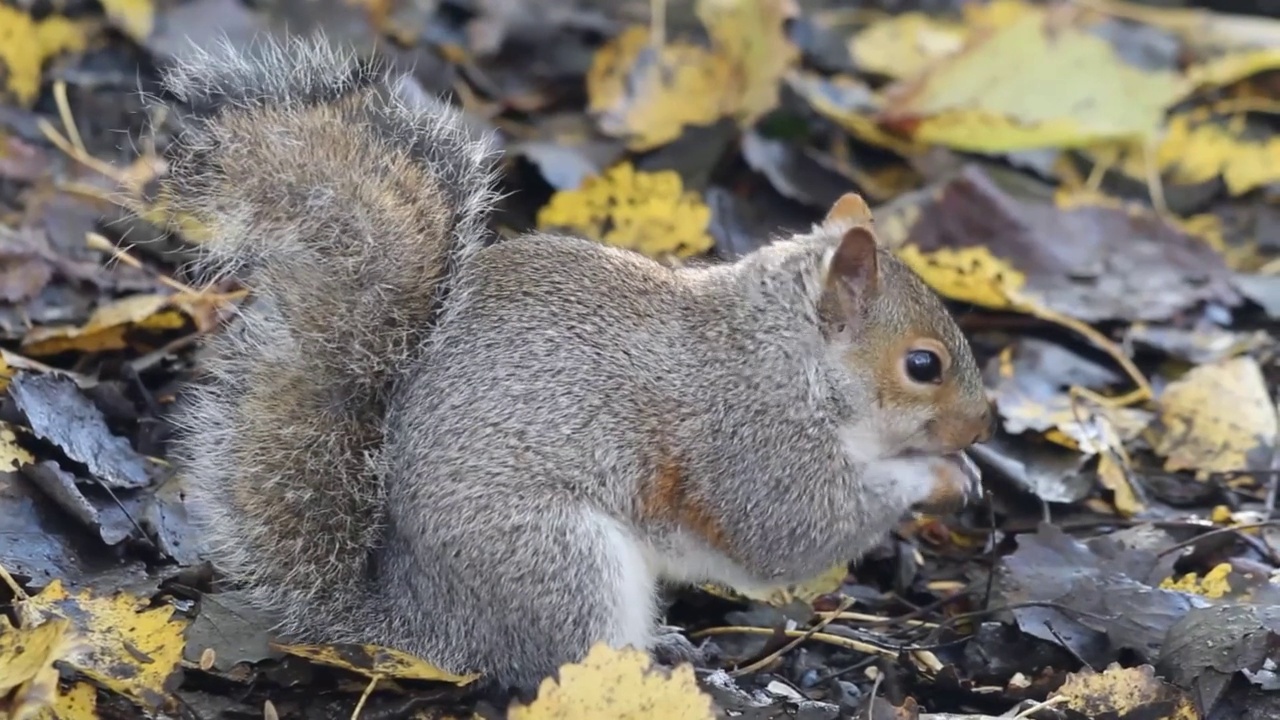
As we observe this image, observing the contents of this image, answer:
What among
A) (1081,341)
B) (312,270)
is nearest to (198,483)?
(312,270)

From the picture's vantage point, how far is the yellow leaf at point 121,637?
Answer: 4.52 ft

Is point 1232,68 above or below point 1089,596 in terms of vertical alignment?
above

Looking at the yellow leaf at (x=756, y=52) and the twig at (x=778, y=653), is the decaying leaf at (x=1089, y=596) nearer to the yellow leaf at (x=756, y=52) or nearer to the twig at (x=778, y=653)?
the twig at (x=778, y=653)

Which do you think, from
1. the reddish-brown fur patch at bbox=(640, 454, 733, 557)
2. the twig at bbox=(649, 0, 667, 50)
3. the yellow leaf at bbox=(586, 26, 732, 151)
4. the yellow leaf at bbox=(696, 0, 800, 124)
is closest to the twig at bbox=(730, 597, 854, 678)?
the reddish-brown fur patch at bbox=(640, 454, 733, 557)

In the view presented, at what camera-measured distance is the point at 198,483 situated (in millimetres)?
1548

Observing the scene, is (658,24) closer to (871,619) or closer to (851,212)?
(851,212)

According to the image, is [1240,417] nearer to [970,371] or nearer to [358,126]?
[970,371]

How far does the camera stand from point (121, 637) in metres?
1.42

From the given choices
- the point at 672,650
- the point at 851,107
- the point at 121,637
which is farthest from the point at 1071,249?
the point at 121,637

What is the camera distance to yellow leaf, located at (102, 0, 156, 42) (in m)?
2.75

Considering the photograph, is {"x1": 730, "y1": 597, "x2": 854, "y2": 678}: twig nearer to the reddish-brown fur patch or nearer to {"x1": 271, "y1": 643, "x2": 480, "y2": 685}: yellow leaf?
the reddish-brown fur patch

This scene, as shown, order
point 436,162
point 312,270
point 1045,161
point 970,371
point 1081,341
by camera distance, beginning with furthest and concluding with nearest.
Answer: point 1045,161 < point 1081,341 < point 970,371 < point 436,162 < point 312,270

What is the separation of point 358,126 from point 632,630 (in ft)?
1.94

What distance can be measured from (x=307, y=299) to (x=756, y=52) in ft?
4.59
